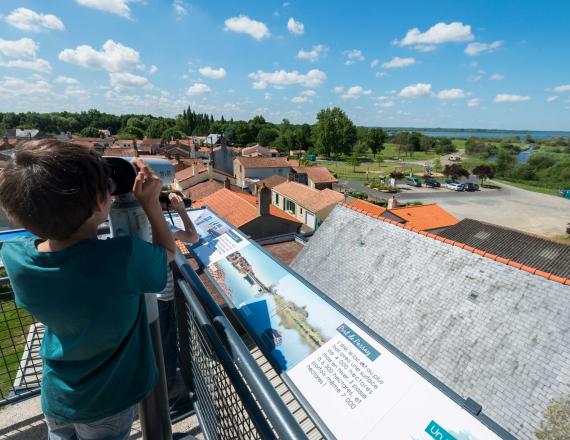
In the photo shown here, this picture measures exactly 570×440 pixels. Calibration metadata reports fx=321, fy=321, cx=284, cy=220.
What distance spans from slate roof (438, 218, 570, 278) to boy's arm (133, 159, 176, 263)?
54.4 feet

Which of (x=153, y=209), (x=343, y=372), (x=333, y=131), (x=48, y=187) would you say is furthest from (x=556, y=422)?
(x=333, y=131)

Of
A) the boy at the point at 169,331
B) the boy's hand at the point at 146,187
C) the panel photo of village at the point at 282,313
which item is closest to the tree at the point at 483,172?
the panel photo of village at the point at 282,313

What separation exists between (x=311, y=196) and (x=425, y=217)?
9.51 metres

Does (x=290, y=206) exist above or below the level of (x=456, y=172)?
below

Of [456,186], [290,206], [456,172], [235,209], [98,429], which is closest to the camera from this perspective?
[98,429]

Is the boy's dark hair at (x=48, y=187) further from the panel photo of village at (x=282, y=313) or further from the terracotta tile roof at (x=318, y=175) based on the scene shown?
the terracotta tile roof at (x=318, y=175)

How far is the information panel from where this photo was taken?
2.27 meters

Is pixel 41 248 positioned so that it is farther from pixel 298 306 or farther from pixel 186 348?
pixel 298 306

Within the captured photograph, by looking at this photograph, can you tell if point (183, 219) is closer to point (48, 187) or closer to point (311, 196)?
point (48, 187)

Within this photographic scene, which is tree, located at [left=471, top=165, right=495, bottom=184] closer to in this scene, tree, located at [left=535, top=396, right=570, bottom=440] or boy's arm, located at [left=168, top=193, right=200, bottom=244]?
tree, located at [left=535, top=396, right=570, bottom=440]

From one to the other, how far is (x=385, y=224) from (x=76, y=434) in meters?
10.5

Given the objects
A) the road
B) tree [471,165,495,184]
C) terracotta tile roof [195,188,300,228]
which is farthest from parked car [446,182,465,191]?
terracotta tile roof [195,188,300,228]

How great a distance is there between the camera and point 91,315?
117cm

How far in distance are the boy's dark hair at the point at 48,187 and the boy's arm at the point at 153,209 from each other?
234 mm
